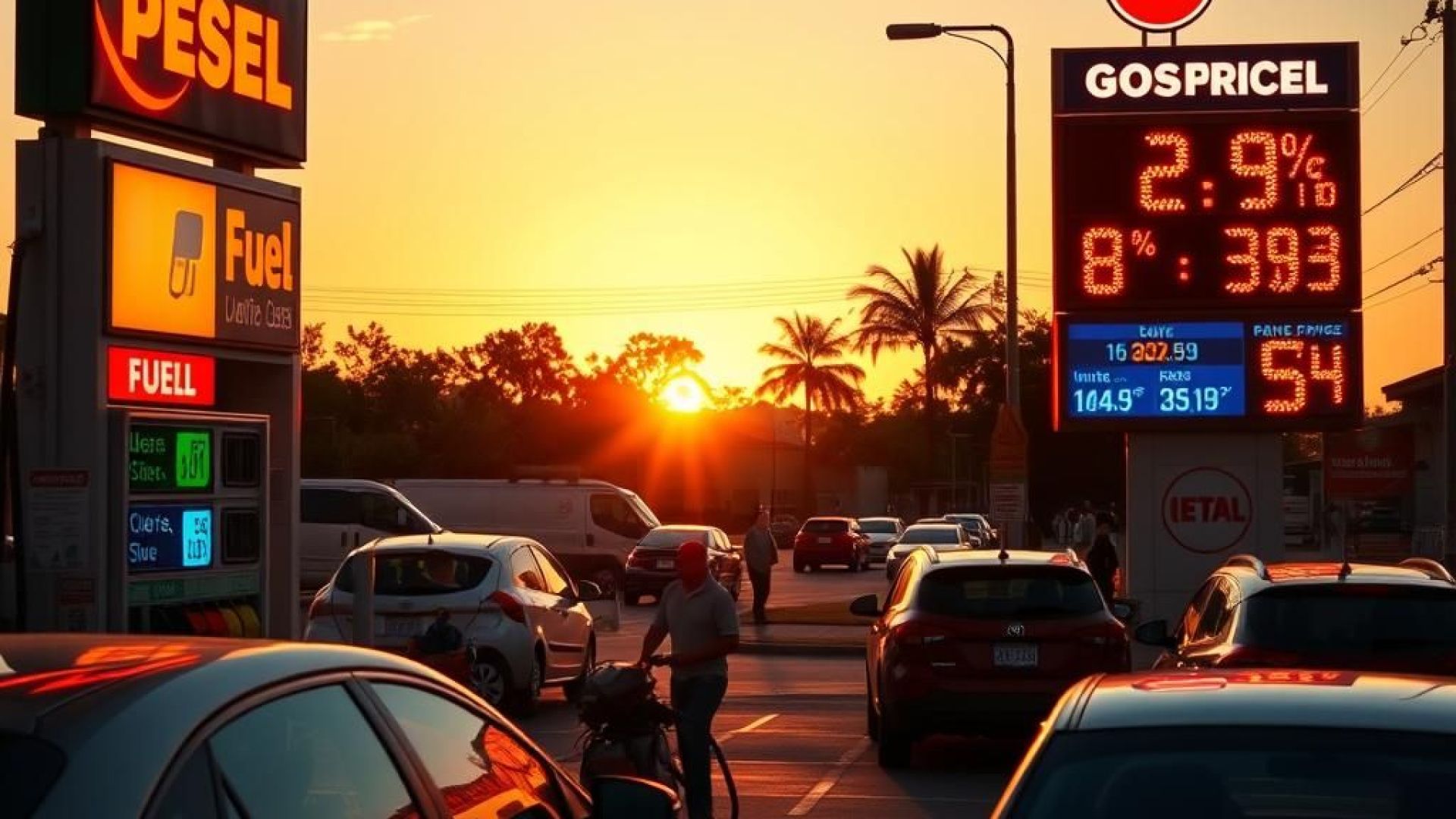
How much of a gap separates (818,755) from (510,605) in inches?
145

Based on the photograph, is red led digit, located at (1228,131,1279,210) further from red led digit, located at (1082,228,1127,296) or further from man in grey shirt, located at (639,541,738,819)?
man in grey shirt, located at (639,541,738,819)

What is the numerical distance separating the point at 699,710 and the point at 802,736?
17.9 ft

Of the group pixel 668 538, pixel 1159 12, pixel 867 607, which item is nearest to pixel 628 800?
→ pixel 867 607

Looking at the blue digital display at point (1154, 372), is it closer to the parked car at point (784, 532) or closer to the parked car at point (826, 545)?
the parked car at point (826, 545)

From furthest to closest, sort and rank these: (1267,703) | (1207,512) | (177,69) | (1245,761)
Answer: (1207,512) → (177,69) → (1267,703) → (1245,761)

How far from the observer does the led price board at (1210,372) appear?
2411 centimetres

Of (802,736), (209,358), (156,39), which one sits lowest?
(802,736)

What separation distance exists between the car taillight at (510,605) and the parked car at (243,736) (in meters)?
13.3

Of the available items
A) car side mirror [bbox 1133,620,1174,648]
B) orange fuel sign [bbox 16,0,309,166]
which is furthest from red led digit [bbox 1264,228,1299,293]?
orange fuel sign [bbox 16,0,309,166]

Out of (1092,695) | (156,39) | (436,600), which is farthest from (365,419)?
(1092,695)

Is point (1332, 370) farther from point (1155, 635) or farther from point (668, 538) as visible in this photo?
point (668, 538)

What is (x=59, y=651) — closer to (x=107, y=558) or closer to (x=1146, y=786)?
(x=1146, y=786)

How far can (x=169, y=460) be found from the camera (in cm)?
1305

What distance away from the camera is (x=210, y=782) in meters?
3.74
